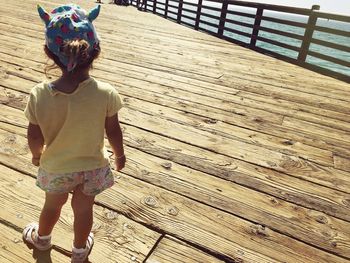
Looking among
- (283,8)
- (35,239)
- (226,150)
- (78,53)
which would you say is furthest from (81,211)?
(283,8)

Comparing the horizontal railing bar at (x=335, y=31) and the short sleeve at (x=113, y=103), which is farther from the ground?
the short sleeve at (x=113, y=103)

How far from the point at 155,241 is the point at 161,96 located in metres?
2.54

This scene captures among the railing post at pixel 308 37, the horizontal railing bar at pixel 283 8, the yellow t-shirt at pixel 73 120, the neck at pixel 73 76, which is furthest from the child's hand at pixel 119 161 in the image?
the horizontal railing bar at pixel 283 8

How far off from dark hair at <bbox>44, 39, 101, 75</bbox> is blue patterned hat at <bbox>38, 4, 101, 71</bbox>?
0.03 meters

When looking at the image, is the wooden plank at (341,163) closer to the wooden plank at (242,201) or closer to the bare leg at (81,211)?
the wooden plank at (242,201)

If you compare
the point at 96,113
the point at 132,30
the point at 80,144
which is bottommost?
the point at 132,30

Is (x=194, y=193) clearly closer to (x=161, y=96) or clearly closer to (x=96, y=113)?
(x=96, y=113)

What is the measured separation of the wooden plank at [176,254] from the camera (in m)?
1.94

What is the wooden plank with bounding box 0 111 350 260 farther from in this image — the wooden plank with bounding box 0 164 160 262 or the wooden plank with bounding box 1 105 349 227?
the wooden plank with bounding box 0 164 160 262

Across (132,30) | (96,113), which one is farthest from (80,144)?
(132,30)

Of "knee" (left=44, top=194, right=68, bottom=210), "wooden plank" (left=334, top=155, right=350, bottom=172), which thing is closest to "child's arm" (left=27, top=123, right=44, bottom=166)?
"knee" (left=44, top=194, right=68, bottom=210)

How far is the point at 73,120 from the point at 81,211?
0.51 meters

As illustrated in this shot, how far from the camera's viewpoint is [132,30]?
30.0ft

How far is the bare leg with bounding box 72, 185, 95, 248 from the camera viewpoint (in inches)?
67.7
